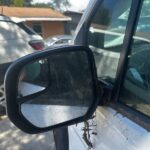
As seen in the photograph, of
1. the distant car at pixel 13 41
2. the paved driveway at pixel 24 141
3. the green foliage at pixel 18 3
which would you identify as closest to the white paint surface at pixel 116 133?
the paved driveway at pixel 24 141

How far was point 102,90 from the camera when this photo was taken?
4.50 feet

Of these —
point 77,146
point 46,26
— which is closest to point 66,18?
point 46,26

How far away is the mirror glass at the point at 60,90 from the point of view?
126 centimetres

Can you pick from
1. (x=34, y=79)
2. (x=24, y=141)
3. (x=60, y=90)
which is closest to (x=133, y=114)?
(x=60, y=90)

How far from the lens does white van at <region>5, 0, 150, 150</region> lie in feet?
3.86

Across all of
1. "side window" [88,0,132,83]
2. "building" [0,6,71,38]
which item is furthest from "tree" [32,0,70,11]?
"side window" [88,0,132,83]

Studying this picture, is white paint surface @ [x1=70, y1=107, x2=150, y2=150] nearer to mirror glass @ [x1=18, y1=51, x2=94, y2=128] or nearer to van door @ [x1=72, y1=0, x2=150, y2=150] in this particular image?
van door @ [x1=72, y1=0, x2=150, y2=150]

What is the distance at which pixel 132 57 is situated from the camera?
1289 mm

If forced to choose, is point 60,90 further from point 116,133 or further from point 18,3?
point 18,3

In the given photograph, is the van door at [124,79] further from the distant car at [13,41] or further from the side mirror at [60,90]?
the distant car at [13,41]

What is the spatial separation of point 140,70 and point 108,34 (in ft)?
1.02

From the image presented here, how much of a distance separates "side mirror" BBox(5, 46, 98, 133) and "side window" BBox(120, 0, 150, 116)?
0.14 meters

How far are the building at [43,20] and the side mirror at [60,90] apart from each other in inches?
693

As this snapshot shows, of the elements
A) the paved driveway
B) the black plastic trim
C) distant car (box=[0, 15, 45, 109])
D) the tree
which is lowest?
the tree
